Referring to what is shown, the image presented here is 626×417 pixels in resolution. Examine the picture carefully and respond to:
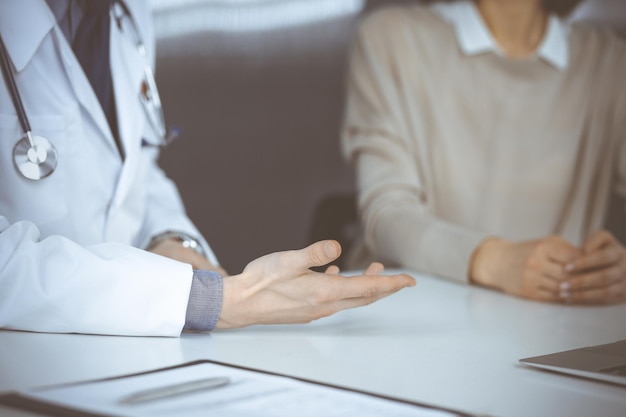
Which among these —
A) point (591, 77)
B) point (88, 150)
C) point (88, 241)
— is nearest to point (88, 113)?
point (88, 150)

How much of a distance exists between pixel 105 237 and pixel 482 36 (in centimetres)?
100

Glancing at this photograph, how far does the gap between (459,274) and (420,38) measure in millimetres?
637

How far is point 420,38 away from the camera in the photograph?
68.0 inches

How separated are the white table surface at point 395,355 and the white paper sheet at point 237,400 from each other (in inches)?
1.9

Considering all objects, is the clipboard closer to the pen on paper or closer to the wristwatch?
the pen on paper

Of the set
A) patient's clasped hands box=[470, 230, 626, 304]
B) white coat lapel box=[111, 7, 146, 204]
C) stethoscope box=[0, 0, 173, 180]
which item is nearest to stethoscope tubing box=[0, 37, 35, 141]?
stethoscope box=[0, 0, 173, 180]

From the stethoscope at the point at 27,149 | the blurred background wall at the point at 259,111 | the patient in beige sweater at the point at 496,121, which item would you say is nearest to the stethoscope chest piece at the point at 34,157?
the stethoscope at the point at 27,149

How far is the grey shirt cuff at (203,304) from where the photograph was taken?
81 centimetres

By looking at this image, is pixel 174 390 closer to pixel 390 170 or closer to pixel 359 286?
pixel 359 286

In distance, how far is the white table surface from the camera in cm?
65

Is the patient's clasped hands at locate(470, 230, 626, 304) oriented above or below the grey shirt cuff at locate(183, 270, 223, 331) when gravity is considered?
below

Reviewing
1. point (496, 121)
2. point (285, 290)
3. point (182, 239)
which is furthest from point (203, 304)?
point (496, 121)

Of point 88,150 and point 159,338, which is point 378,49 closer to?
point 88,150

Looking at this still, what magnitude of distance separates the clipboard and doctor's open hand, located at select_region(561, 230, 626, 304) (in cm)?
66
